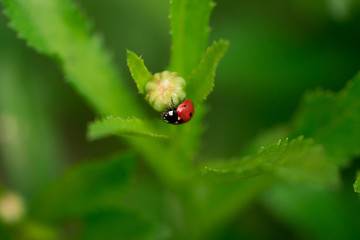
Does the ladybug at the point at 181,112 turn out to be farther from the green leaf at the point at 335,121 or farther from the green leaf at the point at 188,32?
the green leaf at the point at 335,121

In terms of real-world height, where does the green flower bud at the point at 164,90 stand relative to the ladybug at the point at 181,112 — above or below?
above

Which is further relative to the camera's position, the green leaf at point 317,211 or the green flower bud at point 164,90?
the green leaf at point 317,211

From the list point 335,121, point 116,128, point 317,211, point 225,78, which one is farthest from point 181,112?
Result: point 225,78

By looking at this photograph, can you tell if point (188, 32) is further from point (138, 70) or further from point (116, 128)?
point (116, 128)

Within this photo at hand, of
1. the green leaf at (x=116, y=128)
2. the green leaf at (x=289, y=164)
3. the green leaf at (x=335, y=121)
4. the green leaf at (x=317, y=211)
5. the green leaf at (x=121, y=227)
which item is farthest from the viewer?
the green leaf at (x=317, y=211)

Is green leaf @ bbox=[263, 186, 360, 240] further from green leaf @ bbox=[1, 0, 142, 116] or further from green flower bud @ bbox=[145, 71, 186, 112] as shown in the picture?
green flower bud @ bbox=[145, 71, 186, 112]

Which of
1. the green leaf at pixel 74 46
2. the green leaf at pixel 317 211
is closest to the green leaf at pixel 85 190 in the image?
the green leaf at pixel 74 46

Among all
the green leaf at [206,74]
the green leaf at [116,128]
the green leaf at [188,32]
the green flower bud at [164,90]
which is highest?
the green leaf at [188,32]

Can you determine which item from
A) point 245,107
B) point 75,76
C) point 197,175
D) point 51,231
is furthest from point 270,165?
point 245,107
